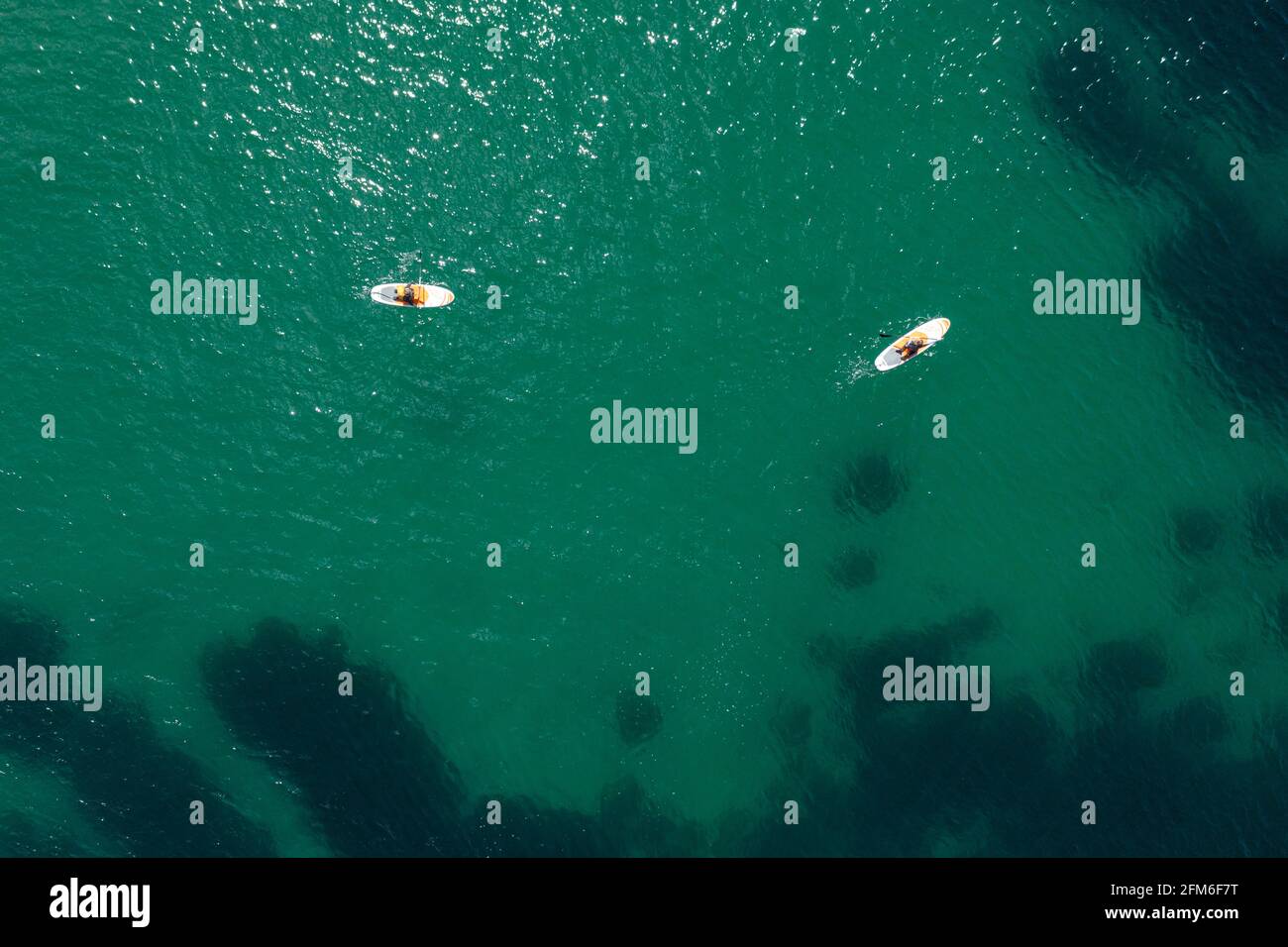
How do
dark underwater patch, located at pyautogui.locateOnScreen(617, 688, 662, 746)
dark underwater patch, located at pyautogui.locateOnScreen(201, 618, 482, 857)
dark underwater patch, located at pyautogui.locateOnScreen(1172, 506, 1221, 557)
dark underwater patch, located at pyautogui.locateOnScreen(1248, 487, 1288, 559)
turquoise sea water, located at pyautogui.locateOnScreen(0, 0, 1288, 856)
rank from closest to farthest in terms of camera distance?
dark underwater patch, located at pyautogui.locateOnScreen(201, 618, 482, 857) → turquoise sea water, located at pyautogui.locateOnScreen(0, 0, 1288, 856) → dark underwater patch, located at pyautogui.locateOnScreen(617, 688, 662, 746) → dark underwater patch, located at pyautogui.locateOnScreen(1248, 487, 1288, 559) → dark underwater patch, located at pyautogui.locateOnScreen(1172, 506, 1221, 557)

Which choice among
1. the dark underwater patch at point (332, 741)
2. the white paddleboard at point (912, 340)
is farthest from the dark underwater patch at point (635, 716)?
the white paddleboard at point (912, 340)

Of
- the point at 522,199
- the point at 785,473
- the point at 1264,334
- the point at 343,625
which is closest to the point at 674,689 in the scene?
the point at 785,473

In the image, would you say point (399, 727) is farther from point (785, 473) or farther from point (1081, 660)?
point (1081, 660)

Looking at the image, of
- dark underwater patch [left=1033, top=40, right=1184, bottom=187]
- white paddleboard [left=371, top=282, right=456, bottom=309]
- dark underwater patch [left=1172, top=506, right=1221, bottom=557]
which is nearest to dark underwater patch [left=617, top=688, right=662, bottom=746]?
white paddleboard [left=371, top=282, right=456, bottom=309]

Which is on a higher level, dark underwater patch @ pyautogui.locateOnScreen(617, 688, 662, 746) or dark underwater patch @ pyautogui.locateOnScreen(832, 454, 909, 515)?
dark underwater patch @ pyautogui.locateOnScreen(832, 454, 909, 515)

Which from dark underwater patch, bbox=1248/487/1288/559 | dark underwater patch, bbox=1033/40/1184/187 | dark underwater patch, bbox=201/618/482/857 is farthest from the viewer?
dark underwater patch, bbox=1248/487/1288/559

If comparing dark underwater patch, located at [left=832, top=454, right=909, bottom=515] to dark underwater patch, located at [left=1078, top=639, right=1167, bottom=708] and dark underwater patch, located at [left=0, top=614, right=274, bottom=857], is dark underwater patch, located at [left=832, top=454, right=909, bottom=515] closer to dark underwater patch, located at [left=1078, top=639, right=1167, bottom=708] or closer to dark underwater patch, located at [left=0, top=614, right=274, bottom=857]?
dark underwater patch, located at [left=1078, top=639, right=1167, bottom=708]

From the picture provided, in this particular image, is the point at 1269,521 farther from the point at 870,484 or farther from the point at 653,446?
the point at 653,446
